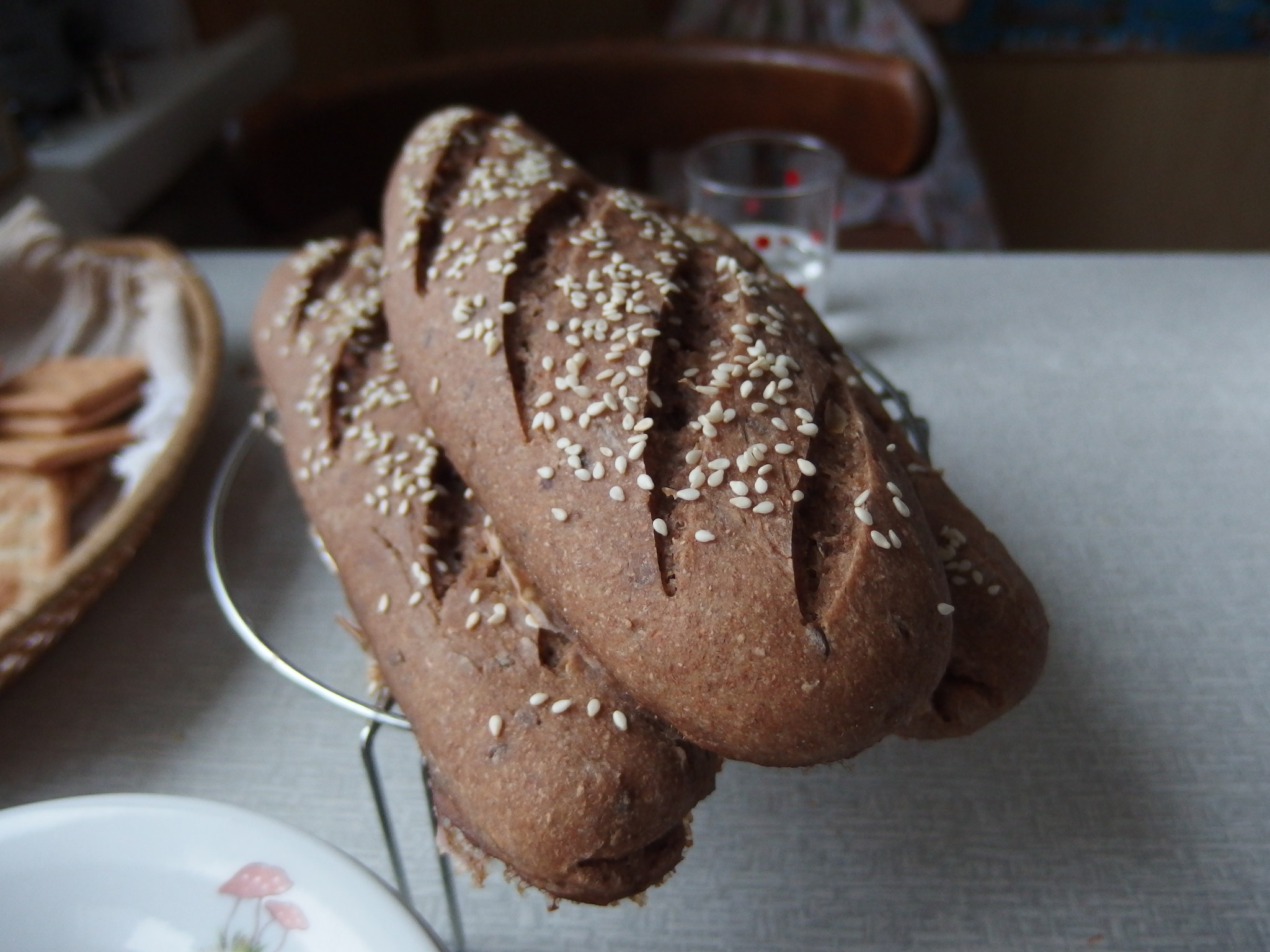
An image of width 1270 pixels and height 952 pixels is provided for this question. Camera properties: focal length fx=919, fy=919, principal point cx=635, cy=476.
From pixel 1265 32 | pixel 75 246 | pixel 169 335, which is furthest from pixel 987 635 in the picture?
pixel 1265 32

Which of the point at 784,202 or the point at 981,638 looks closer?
the point at 981,638

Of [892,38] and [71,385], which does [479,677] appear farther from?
[892,38]

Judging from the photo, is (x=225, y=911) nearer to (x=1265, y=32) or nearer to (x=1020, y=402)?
(x=1020, y=402)

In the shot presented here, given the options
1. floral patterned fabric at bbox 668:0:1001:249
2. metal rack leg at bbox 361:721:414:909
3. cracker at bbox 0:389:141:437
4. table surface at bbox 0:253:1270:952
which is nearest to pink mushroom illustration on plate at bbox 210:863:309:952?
metal rack leg at bbox 361:721:414:909

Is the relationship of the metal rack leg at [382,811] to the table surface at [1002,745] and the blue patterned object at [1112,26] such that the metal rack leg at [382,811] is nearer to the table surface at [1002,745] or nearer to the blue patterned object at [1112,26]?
the table surface at [1002,745]

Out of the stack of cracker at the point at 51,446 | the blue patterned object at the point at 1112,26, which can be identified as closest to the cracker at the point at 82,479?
the stack of cracker at the point at 51,446

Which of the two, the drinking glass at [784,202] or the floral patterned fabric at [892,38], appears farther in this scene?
the floral patterned fabric at [892,38]

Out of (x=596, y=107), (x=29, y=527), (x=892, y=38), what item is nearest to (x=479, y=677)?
(x=29, y=527)
